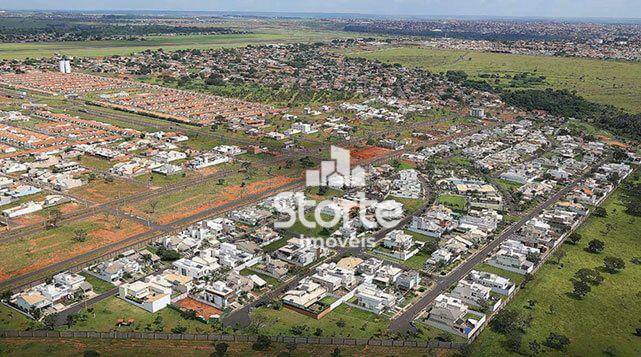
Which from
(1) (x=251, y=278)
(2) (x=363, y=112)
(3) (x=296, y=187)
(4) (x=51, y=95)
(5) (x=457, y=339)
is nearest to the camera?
(5) (x=457, y=339)

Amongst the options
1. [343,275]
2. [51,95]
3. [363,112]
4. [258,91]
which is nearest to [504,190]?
[343,275]

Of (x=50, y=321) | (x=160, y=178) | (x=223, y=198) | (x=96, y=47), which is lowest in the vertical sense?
(x=50, y=321)

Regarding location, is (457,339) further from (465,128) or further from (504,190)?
(465,128)

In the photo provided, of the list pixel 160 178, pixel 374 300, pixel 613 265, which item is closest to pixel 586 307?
pixel 613 265

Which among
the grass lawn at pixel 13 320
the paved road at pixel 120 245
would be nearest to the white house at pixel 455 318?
the paved road at pixel 120 245

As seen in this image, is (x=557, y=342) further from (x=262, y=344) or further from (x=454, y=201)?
(x=454, y=201)
